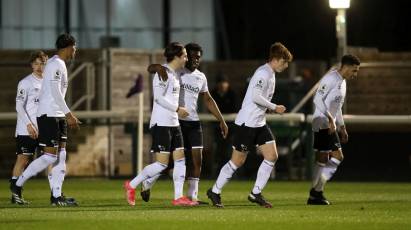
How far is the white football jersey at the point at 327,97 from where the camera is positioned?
1805 centimetres

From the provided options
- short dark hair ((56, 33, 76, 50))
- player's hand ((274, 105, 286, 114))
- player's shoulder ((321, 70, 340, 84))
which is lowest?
player's hand ((274, 105, 286, 114))

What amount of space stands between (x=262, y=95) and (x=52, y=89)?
2653 mm

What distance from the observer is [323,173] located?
18359mm

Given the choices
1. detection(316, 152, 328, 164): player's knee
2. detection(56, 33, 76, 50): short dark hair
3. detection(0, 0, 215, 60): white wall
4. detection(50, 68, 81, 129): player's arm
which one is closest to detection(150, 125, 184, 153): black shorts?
detection(50, 68, 81, 129): player's arm

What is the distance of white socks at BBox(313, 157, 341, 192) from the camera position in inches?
720

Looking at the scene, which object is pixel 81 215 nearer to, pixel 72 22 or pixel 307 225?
pixel 307 225

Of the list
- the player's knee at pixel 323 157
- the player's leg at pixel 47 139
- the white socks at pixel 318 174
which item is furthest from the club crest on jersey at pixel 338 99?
the player's leg at pixel 47 139

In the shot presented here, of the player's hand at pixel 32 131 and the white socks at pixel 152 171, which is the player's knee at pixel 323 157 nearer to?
the white socks at pixel 152 171

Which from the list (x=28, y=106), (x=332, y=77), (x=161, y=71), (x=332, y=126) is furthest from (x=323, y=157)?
(x=28, y=106)

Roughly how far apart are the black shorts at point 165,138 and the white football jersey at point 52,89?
46.6 inches

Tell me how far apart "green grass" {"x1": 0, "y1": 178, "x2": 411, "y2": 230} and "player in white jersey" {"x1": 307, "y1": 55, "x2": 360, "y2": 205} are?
41 centimetres

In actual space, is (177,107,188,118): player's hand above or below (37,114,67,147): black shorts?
above

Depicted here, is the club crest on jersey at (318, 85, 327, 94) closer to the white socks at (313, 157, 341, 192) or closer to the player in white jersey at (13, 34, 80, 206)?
the white socks at (313, 157, 341, 192)

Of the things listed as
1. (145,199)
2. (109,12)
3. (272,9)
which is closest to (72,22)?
(109,12)
